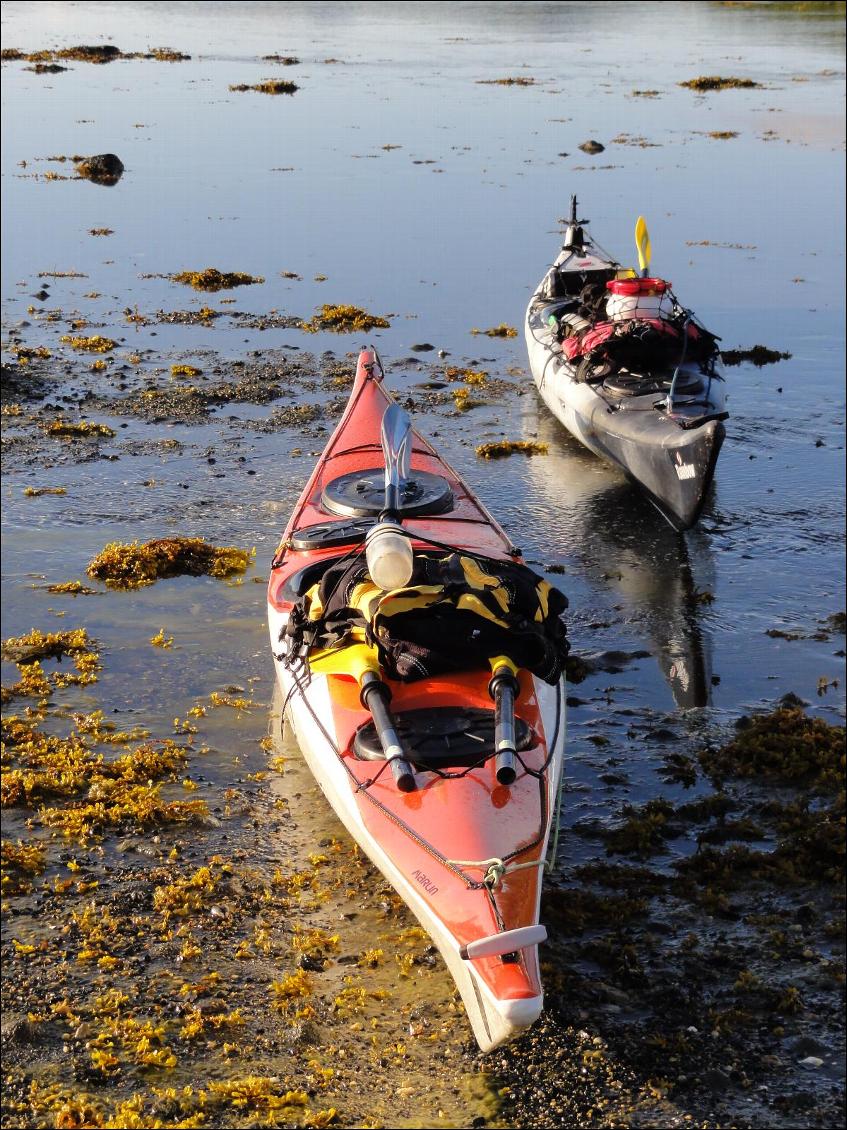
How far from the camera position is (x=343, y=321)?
19.2 meters

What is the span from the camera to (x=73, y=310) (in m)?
19.3

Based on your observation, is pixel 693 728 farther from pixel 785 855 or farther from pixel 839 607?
pixel 839 607

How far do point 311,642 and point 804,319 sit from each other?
14241 mm

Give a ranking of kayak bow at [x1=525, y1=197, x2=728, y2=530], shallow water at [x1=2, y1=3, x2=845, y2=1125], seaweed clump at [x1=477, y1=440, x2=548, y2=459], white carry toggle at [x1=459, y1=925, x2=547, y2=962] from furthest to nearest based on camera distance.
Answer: seaweed clump at [x1=477, y1=440, x2=548, y2=459] < kayak bow at [x1=525, y1=197, x2=728, y2=530] < shallow water at [x1=2, y1=3, x2=845, y2=1125] < white carry toggle at [x1=459, y1=925, x2=547, y2=962]

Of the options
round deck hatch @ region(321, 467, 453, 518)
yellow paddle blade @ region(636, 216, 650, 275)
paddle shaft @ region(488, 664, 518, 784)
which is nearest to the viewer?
paddle shaft @ region(488, 664, 518, 784)

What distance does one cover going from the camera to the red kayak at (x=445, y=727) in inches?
241

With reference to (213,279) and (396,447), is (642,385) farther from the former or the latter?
(213,279)

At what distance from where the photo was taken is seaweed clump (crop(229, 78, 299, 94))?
44.5m

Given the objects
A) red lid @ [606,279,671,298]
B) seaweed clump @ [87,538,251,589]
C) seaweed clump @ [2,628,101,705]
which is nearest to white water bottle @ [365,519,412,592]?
seaweed clump @ [2,628,101,705]

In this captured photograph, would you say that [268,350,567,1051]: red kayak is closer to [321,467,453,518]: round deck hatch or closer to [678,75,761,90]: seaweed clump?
[321,467,453,518]: round deck hatch

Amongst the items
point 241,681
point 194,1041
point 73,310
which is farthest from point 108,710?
point 73,310

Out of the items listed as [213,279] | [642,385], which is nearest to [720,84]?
[213,279]

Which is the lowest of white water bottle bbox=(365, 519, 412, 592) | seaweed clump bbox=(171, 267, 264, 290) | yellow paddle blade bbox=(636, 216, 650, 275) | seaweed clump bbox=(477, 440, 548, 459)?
seaweed clump bbox=(477, 440, 548, 459)

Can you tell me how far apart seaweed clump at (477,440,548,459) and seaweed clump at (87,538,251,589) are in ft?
12.6
